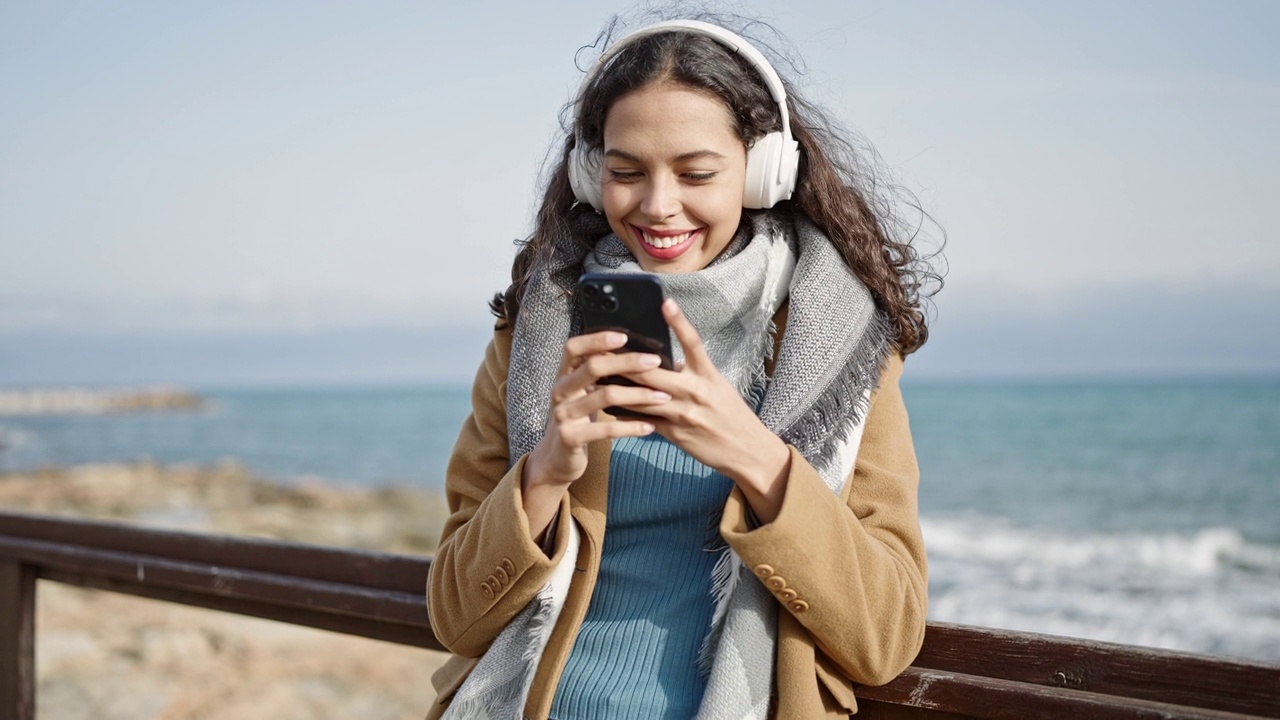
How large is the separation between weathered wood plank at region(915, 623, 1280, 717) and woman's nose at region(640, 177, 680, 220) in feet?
2.70

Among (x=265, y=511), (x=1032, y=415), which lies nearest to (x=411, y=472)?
(x=265, y=511)

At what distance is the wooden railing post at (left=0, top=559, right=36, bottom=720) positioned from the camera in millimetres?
3107

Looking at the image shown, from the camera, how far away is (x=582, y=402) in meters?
1.53

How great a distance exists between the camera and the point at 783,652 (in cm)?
167

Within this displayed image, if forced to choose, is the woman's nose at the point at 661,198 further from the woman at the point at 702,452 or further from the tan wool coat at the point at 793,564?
the tan wool coat at the point at 793,564

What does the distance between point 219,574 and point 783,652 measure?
1602 mm

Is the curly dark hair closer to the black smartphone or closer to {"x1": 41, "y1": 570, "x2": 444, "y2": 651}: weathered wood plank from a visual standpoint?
the black smartphone

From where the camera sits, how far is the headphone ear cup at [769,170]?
1865 mm

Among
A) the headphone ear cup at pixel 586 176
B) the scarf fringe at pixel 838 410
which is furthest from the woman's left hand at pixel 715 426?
the headphone ear cup at pixel 586 176

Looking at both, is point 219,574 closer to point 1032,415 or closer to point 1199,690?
point 1199,690

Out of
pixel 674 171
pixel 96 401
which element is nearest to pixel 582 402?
pixel 674 171

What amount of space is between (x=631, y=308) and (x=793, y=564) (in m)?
0.44

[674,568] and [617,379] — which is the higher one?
[617,379]

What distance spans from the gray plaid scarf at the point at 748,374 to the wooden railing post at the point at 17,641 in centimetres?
197
